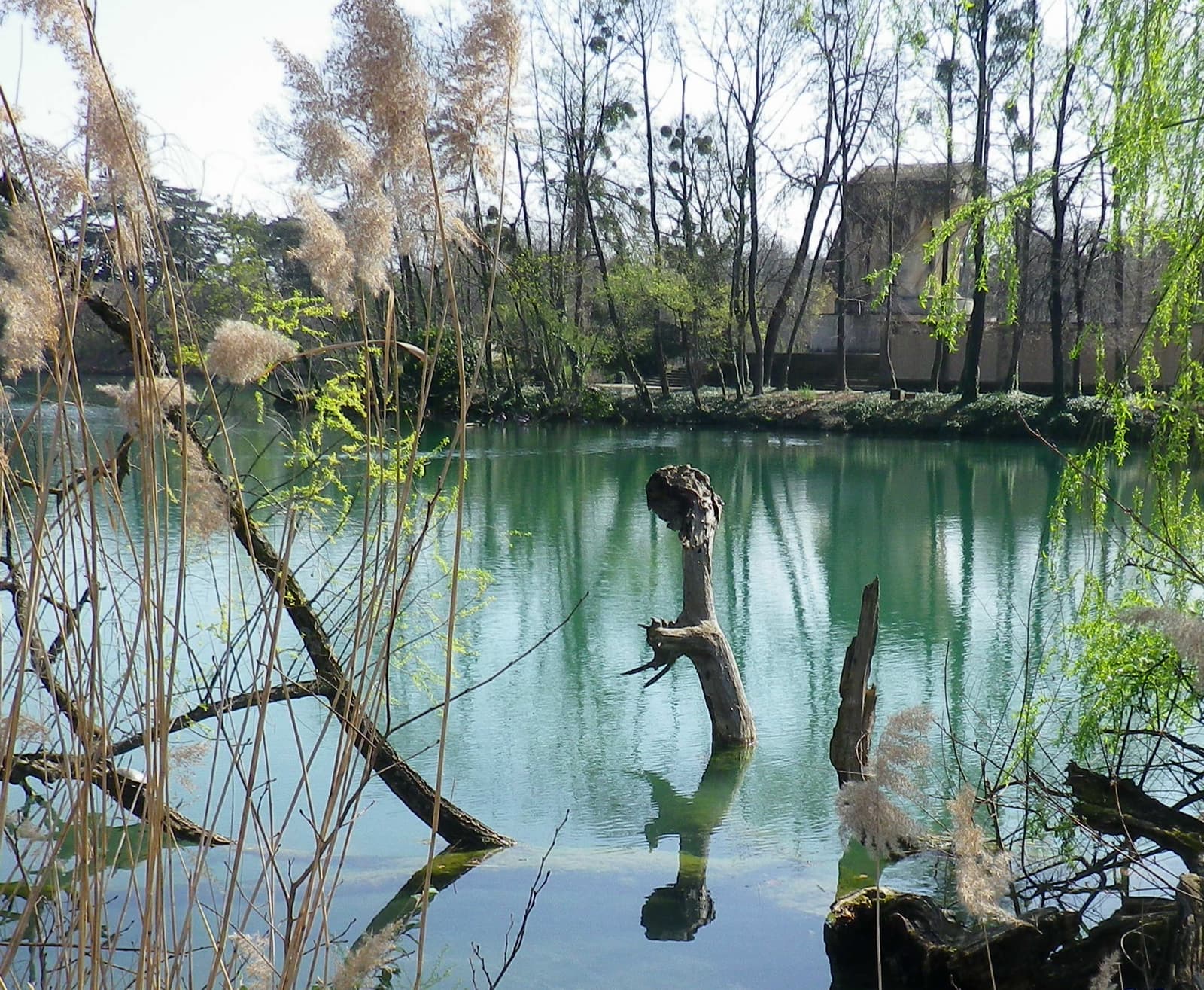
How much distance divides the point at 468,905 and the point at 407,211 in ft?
9.60

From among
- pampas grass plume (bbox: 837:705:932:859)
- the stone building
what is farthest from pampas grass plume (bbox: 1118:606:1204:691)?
the stone building

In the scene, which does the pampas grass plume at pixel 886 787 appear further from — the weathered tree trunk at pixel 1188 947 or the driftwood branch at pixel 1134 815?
Result: the driftwood branch at pixel 1134 815

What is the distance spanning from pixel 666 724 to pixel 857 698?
2.15 m

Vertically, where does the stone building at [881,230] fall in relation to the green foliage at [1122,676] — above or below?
above

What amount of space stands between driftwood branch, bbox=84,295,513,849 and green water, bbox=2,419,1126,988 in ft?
0.36

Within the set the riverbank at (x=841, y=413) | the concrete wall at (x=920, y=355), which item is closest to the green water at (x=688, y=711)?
the riverbank at (x=841, y=413)

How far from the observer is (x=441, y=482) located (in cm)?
167

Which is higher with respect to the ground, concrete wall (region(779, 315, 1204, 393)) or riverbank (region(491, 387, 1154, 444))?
concrete wall (region(779, 315, 1204, 393))

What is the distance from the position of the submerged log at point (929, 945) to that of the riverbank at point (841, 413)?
1367 cm

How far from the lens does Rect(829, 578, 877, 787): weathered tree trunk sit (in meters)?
3.76

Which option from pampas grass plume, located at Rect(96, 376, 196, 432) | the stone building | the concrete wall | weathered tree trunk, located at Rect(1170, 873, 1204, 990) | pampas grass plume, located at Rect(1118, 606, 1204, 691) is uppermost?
the stone building

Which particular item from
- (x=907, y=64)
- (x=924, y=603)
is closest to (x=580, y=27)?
(x=907, y=64)

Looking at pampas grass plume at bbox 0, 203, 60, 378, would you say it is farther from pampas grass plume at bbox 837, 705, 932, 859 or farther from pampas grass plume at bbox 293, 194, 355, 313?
pampas grass plume at bbox 837, 705, 932, 859

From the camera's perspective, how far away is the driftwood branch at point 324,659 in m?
1.55
